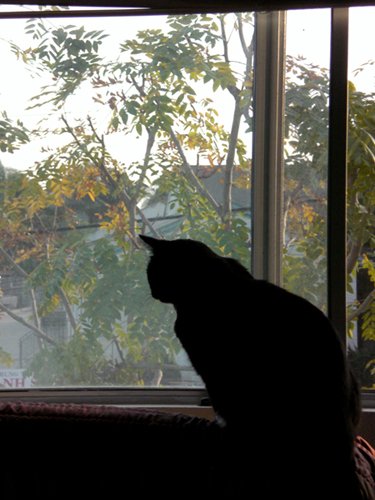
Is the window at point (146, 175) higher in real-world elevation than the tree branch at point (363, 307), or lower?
higher

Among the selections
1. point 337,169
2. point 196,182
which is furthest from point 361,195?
point 196,182

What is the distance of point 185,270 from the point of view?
1.11m

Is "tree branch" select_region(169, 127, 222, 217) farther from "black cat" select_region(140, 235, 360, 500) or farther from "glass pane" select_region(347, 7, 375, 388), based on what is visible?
"black cat" select_region(140, 235, 360, 500)

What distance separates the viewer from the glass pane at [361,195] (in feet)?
4.92

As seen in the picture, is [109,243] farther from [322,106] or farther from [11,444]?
[322,106]

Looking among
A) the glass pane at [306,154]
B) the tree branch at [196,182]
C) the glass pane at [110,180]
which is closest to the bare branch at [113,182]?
the glass pane at [110,180]

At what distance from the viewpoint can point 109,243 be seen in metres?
1.68

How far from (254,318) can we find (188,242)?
0.33 metres

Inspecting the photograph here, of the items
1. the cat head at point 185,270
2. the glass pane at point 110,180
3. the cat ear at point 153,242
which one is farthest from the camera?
the glass pane at point 110,180

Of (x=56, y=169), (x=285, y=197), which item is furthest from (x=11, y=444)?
(x=285, y=197)

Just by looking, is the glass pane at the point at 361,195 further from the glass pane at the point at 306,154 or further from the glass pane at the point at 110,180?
the glass pane at the point at 110,180

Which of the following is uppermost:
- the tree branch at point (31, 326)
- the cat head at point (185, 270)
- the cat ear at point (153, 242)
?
the cat ear at point (153, 242)

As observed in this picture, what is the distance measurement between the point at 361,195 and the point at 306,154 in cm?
30

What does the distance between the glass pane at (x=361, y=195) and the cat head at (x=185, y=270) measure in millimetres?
761
